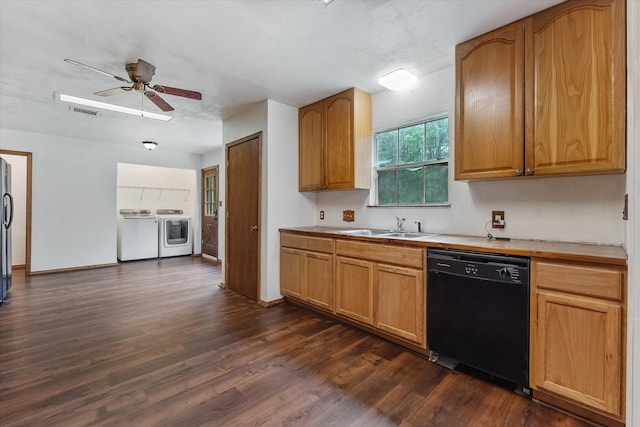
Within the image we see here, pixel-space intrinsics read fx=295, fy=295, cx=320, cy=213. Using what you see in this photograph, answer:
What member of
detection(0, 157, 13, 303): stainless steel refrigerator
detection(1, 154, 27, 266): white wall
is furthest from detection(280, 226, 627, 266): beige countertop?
detection(1, 154, 27, 266): white wall

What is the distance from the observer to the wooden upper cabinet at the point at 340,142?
125 inches

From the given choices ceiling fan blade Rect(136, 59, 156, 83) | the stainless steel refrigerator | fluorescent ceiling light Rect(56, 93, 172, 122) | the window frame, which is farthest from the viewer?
the stainless steel refrigerator

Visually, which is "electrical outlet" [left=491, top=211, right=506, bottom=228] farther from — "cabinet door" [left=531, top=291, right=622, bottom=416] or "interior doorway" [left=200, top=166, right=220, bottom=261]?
"interior doorway" [left=200, top=166, right=220, bottom=261]

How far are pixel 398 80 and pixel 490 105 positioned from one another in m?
0.94

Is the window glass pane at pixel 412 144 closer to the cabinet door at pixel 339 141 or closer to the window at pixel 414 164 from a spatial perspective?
the window at pixel 414 164

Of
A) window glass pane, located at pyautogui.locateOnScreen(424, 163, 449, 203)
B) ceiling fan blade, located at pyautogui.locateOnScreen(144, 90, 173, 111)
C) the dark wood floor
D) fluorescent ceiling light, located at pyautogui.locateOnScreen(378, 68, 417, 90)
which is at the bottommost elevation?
the dark wood floor

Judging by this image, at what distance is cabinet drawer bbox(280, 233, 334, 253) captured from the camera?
301cm

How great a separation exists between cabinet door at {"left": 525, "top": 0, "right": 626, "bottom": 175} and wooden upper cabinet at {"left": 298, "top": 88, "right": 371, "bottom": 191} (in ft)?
5.06

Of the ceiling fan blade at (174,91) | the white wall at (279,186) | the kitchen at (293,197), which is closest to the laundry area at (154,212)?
the kitchen at (293,197)

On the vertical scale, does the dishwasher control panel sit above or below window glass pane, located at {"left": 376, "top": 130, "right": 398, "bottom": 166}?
below

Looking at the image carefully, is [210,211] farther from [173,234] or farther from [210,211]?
[173,234]

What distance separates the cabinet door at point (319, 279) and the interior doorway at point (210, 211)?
3.94 meters

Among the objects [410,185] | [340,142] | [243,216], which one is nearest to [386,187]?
[410,185]

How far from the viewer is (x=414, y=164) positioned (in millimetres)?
2975
